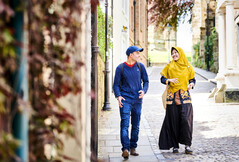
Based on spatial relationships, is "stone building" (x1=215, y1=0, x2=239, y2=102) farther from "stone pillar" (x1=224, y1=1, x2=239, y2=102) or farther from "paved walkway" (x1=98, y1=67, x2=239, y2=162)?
"paved walkway" (x1=98, y1=67, x2=239, y2=162)

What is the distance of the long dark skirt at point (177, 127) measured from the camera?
21.0ft

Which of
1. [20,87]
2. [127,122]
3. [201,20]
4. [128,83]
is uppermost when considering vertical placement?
[201,20]

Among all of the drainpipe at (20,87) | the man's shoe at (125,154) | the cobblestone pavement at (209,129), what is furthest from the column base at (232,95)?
the drainpipe at (20,87)

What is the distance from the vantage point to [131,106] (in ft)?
19.9

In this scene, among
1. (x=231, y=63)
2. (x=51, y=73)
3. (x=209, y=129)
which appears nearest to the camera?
(x=51, y=73)

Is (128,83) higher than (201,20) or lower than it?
lower

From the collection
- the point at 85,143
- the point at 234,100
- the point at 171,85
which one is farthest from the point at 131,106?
the point at 234,100

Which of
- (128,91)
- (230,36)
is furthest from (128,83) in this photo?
(230,36)

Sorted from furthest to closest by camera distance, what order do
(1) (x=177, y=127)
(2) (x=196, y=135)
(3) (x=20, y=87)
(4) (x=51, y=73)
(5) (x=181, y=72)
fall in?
1. (2) (x=196, y=135)
2. (1) (x=177, y=127)
3. (5) (x=181, y=72)
4. (4) (x=51, y=73)
5. (3) (x=20, y=87)

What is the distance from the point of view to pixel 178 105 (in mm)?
6500

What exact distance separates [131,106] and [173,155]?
1.08m

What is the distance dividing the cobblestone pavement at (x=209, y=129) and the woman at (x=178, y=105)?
224 mm

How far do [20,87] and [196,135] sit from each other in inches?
259

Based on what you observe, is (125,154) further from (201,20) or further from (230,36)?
(201,20)
